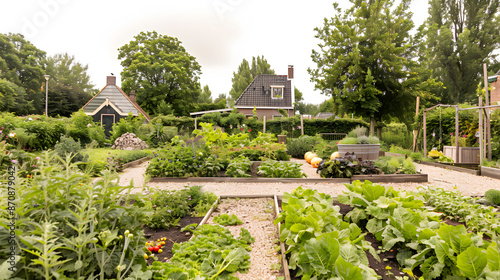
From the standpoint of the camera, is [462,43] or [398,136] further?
[462,43]

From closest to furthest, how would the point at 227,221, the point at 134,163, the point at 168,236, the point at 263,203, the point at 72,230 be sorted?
1. the point at 72,230
2. the point at 168,236
3. the point at 227,221
4. the point at 263,203
5. the point at 134,163

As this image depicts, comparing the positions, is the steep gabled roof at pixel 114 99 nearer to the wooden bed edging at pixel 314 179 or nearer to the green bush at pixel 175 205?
the wooden bed edging at pixel 314 179

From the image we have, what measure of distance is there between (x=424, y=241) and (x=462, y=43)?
25.6 metres

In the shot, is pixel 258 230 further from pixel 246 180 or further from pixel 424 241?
pixel 246 180

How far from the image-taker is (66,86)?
2891 cm

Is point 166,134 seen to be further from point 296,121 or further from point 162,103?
point 162,103

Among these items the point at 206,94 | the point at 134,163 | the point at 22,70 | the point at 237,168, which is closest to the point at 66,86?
the point at 22,70

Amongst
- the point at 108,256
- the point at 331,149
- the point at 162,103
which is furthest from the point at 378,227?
the point at 162,103

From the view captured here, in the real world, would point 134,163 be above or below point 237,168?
below

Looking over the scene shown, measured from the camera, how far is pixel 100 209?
47.6 inches

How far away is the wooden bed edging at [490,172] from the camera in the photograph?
626 cm

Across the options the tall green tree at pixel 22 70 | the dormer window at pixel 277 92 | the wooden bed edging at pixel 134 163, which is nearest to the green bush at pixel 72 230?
the wooden bed edging at pixel 134 163

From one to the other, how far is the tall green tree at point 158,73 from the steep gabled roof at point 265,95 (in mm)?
7002

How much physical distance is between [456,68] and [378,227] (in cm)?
2560
